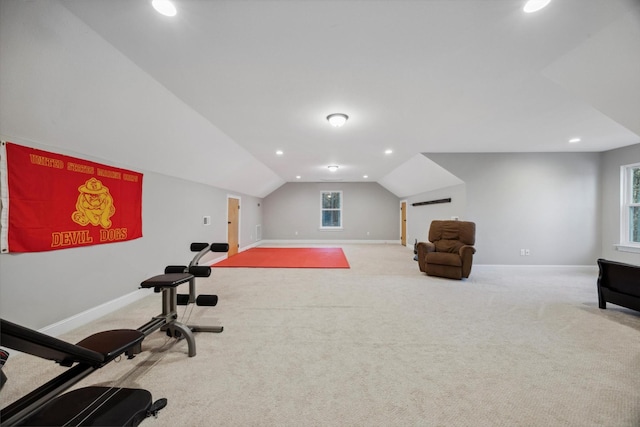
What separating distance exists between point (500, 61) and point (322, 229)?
27.2ft

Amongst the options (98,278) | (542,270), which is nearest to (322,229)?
(542,270)

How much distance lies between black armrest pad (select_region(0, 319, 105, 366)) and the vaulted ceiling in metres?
1.82

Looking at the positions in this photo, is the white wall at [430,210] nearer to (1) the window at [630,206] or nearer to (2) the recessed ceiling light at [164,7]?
(1) the window at [630,206]

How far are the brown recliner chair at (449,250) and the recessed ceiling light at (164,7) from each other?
15.7ft

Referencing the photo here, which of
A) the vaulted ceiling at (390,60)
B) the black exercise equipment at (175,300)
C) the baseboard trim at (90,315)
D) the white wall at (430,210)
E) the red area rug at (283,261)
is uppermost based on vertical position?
the vaulted ceiling at (390,60)

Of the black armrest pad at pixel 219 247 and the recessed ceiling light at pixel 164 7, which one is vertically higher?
the recessed ceiling light at pixel 164 7

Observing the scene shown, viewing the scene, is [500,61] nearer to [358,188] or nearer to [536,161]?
[536,161]

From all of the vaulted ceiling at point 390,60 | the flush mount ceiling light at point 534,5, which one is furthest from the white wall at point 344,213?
the flush mount ceiling light at point 534,5

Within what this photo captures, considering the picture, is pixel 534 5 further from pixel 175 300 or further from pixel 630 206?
pixel 630 206

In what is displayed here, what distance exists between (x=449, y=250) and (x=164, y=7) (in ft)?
17.0

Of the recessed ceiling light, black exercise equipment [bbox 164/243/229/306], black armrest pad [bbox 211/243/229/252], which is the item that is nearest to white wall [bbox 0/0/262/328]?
the recessed ceiling light

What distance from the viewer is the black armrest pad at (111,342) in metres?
1.26

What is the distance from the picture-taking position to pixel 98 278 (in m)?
2.80

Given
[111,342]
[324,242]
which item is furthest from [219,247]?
[324,242]
